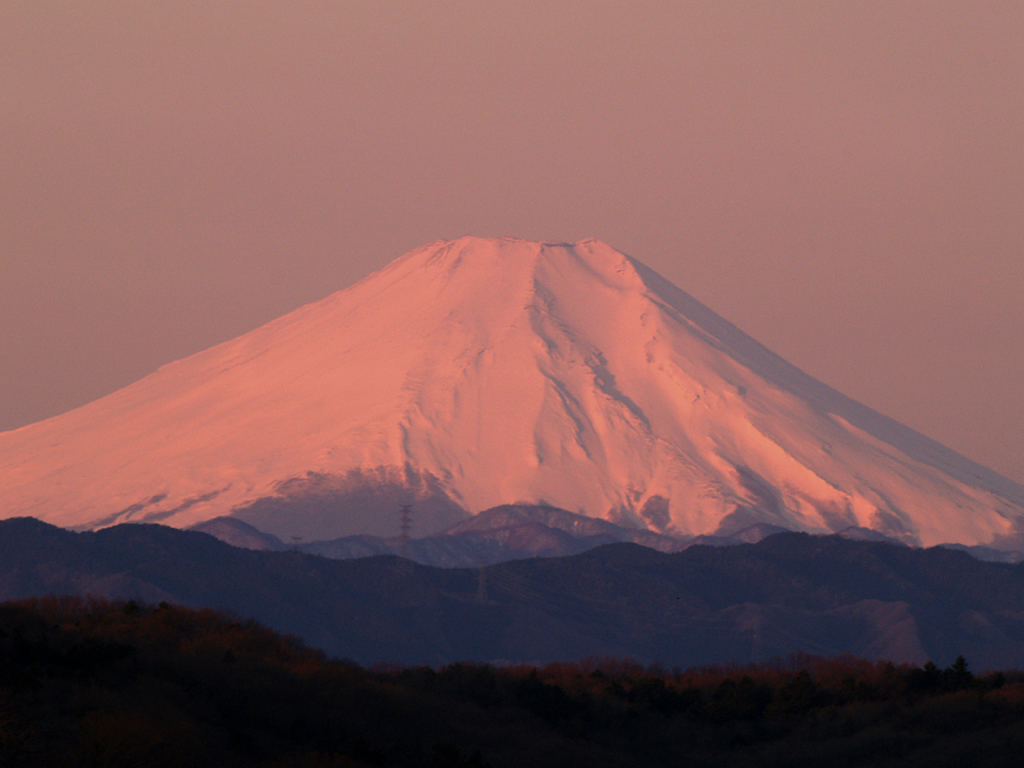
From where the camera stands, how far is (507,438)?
554ft

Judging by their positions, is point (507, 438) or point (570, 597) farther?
point (507, 438)

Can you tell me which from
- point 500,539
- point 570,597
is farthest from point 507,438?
point 570,597

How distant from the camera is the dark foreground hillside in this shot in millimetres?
18797

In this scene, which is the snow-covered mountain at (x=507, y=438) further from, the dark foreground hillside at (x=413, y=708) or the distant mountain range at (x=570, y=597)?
the dark foreground hillside at (x=413, y=708)

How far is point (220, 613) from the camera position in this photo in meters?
31.6

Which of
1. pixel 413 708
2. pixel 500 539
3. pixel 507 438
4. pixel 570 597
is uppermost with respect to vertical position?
pixel 507 438

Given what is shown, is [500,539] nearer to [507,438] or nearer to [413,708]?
[507,438]

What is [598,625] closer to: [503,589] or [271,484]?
[503,589]

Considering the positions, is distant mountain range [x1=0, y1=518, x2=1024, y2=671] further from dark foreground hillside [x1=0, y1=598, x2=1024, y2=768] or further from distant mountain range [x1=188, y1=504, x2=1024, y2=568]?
dark foreground hillside [x1=0, y1=598, x2=1024, y2=768]

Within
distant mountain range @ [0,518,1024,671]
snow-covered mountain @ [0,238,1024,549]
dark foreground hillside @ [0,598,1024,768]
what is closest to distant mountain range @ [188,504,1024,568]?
snow-covered mountain @ [0,238,1024,549]

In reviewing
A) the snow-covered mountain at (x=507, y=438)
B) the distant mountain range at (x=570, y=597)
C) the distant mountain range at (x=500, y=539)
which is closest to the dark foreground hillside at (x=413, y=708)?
→ the distant mountain range at (x=570, y=597)

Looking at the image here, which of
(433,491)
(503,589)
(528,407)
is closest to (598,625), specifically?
(503,589)

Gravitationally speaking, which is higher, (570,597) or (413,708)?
(570,597)

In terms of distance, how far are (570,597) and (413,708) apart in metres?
71.4
